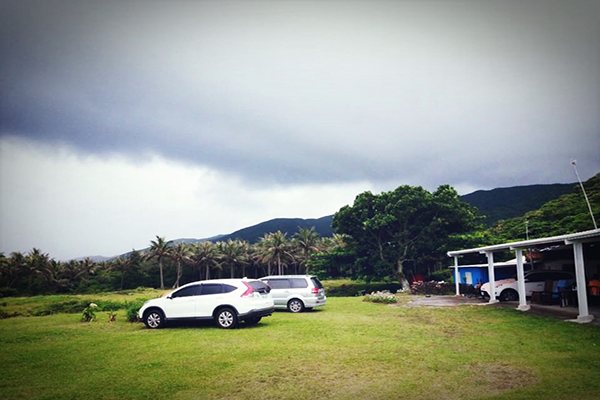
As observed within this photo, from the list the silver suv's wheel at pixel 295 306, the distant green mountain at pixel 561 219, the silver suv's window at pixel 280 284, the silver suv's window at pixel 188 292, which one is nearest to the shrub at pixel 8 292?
the silver suv's window at pixel 280 284

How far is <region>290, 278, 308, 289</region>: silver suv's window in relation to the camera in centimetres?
1723

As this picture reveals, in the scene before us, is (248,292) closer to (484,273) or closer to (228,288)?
(228,288)

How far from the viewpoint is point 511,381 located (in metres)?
6.69

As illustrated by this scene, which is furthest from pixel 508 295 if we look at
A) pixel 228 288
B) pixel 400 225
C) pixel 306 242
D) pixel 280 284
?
pixel 306 242

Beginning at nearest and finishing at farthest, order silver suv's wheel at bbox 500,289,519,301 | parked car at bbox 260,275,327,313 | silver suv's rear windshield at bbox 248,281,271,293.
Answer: silver suv's rear windshield at bbox 248,281,271,293 → parked car at bbox 260,275,327,313 → silver suv's wheel at bbox 500,289,519,301

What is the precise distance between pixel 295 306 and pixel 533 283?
40.5ft

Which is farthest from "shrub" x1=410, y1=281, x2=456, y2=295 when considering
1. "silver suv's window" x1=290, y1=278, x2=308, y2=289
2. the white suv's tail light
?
the white suv's tail light

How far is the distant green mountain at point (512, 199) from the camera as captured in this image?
97.7 metres

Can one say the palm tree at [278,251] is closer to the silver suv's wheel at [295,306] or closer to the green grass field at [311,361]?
the silver suv's wheel at [295,306]

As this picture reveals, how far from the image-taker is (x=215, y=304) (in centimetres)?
1254

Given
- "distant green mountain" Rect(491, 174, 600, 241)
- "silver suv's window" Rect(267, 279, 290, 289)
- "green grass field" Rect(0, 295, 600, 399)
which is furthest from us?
"distant green mountain" Rect(491, 174, 600, 241)

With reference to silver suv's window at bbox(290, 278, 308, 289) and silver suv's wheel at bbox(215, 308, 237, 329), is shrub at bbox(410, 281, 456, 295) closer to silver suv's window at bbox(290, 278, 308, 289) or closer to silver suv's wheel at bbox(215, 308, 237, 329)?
silver suv's window at bbox(290, 278, 308, 289)

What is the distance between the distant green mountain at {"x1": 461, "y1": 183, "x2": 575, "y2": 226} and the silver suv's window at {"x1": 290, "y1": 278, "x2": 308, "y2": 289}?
8006 centimetres

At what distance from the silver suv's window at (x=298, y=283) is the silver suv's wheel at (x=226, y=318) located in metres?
5.20
